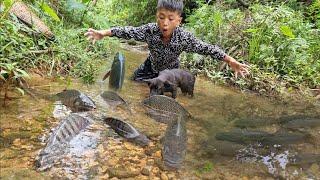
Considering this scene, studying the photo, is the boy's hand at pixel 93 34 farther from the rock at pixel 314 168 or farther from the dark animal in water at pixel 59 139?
the rock at pixel 314 168

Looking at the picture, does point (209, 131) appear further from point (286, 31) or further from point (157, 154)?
point (286, 31)

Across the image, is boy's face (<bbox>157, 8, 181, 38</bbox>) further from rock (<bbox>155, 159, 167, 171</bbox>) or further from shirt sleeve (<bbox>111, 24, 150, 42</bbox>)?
rock (<bbox>155, 159, 167, 171</bbox>)

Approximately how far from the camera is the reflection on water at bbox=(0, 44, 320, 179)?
2.79 m

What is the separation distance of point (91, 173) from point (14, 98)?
147cm

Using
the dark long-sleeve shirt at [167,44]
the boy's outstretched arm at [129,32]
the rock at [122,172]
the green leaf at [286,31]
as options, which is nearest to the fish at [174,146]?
the rock at [122,172]

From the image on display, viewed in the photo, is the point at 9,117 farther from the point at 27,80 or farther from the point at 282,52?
the point at 282,52

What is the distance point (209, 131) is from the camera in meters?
3.63

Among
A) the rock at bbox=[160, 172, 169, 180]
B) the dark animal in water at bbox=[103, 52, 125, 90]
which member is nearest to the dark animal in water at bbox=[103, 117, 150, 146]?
the rock at bbox=[160, 172, 169, 180]

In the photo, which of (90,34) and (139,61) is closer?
(90,34)

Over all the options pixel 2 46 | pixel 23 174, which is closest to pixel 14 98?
pixel 2 46

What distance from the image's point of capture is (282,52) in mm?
6453

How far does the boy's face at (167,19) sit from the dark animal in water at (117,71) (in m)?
0.57

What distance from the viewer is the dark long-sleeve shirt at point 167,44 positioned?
14.8 ft

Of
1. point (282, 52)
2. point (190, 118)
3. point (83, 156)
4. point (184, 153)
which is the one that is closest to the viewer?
point (83, 156)
